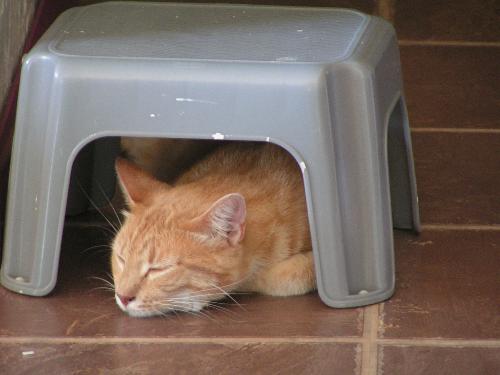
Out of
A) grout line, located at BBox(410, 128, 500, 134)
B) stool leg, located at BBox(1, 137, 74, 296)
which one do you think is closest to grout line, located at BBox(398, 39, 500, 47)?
grout line, located at BBox(410, 128, 500, 134)

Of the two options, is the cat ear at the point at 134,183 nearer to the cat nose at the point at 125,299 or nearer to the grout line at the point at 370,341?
the cat nose at the point at 125,299

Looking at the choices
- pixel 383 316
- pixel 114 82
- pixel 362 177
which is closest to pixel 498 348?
pixel 383 316

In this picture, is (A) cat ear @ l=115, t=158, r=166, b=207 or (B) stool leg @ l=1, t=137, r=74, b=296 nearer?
(B) stool leg @ l=1, t=137, r=74, b=296

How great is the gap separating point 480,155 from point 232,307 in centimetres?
98

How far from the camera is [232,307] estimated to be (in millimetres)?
2033

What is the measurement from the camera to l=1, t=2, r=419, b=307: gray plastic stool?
1.89 m

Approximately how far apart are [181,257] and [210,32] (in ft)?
1.59

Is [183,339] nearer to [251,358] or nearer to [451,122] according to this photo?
[251,358]

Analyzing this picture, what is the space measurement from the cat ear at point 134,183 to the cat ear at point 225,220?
17cm

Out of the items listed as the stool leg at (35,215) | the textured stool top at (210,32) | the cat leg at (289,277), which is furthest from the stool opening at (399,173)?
the stool leg at (35,215)

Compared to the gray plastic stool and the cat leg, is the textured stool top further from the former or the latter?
the cat leg

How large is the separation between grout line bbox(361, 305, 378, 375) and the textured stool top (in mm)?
488

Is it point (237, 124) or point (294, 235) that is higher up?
point (237, 124)

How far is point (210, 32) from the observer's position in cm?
213
